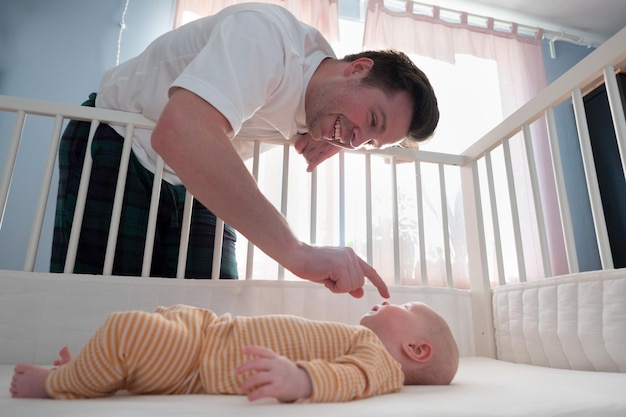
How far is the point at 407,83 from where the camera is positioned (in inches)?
38.0

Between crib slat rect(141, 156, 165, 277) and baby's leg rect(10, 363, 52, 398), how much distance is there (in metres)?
0.46

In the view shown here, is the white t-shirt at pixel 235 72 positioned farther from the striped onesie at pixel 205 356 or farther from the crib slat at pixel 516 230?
the crib slat at pixel 516 230

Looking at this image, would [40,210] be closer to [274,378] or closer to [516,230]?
[274,378]

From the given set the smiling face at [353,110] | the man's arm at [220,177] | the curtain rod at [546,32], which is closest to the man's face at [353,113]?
the smiling face at [353,110]

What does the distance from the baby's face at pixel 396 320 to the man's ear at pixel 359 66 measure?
50 centimetres

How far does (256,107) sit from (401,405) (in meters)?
0.55

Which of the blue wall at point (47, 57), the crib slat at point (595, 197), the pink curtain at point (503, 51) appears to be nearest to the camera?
the crib slat at point (595, 197)

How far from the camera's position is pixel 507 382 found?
0.65 metres

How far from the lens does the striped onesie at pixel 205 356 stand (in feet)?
1.59

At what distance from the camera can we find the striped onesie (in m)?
0.48

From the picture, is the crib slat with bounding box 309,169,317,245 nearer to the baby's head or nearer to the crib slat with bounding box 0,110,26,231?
the baby's head

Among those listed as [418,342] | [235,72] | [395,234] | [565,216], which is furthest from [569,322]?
[235,72]

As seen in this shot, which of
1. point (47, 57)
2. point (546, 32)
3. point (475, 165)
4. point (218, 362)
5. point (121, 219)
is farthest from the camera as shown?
point (546, 32)

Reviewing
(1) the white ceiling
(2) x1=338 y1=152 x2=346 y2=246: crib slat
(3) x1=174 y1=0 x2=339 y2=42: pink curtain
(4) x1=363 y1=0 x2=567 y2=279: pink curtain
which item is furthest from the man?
(1) the white ceiling
